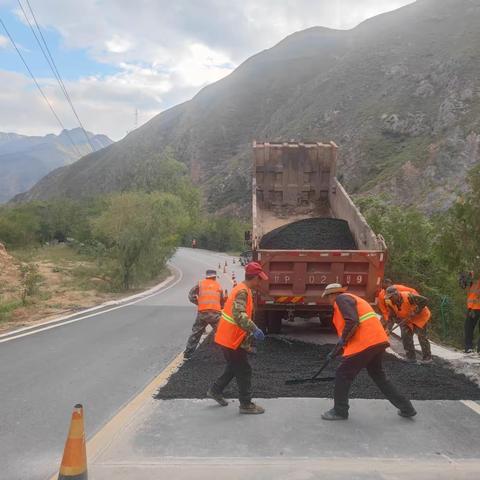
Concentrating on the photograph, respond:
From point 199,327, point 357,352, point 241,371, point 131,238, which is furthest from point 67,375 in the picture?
point 131,238

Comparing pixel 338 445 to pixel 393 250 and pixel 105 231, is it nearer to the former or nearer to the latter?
pixel 393 250

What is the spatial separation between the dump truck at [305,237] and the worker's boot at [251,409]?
344cm

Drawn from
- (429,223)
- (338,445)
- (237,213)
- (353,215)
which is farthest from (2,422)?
(237,213)

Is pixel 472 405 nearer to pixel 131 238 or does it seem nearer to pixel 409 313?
pixel 409 313

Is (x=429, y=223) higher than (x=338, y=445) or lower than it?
higher

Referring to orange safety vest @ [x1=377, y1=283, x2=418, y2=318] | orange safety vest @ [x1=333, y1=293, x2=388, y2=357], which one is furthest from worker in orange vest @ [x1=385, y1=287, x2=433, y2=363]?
orange safety vest @ [x1=333, y1=293, x2=388, y2=357]

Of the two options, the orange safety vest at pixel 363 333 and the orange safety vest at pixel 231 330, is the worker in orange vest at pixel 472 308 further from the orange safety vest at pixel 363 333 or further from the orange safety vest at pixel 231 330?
the orange safety vest at pixel 231 330

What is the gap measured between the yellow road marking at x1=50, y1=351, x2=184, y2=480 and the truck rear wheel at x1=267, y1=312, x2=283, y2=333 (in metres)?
2.85

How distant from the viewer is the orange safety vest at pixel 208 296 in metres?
9.12

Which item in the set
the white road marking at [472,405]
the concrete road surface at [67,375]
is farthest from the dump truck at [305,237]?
the white road marking at [472,405]

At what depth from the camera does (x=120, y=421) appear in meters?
5.72

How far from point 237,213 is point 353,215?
70345 millimetres

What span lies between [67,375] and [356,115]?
69883mm

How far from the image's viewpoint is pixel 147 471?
4.46 metres
